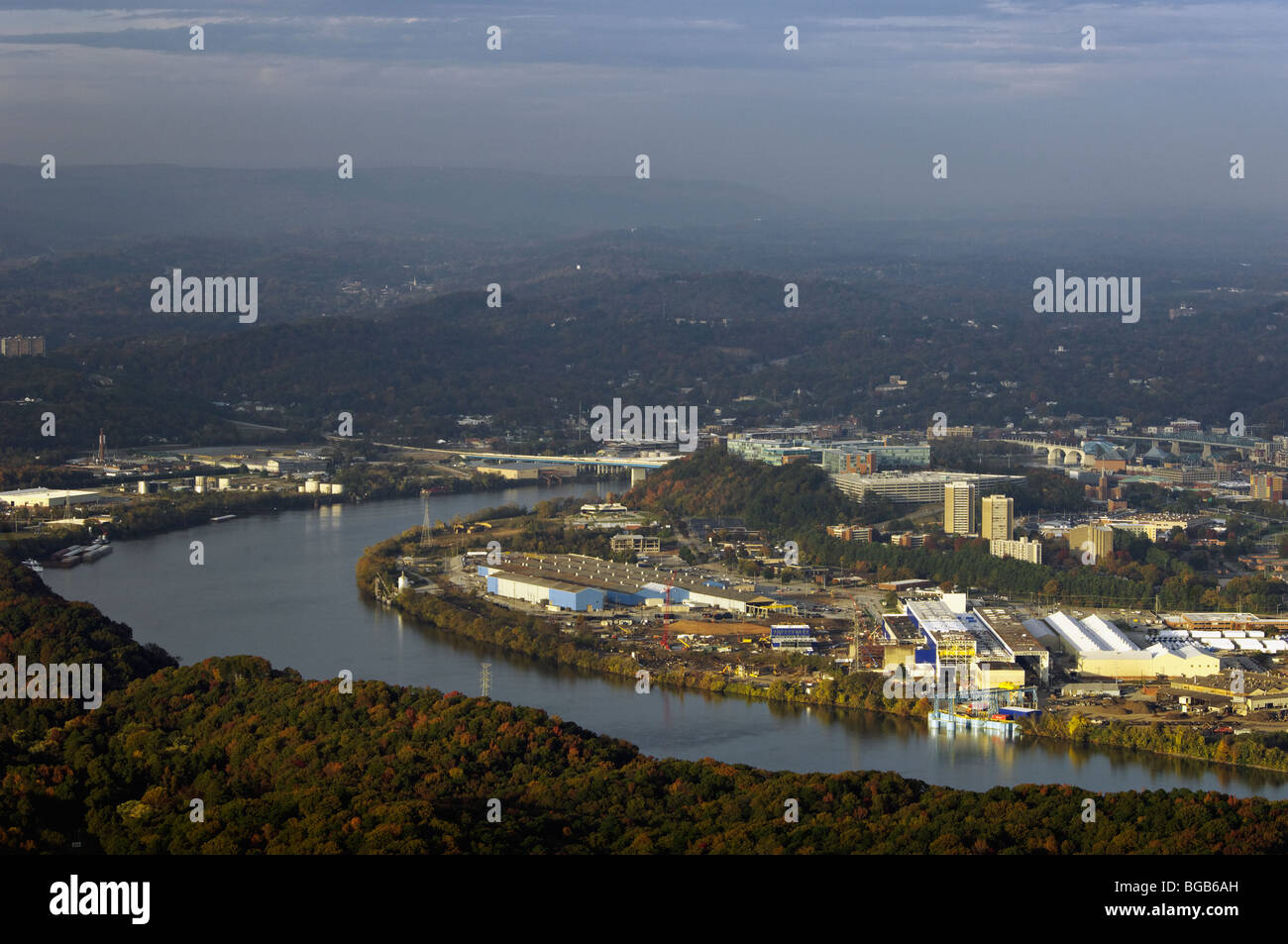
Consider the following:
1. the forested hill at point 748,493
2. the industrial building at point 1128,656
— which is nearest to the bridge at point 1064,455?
the forested hill at point 748,493

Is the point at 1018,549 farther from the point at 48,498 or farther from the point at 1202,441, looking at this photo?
the point at 48,498

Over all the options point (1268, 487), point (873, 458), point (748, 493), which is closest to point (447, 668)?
point (748, 493)

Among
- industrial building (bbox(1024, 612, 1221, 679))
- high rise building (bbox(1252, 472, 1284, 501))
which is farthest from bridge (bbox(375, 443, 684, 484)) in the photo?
industrial building (bbox(1024, 612, 1221, 679))

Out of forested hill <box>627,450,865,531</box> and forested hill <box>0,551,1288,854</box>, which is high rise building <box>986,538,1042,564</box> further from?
forested hill <box>0,551,1288,854</box>

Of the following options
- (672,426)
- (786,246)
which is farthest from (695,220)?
(672,426)

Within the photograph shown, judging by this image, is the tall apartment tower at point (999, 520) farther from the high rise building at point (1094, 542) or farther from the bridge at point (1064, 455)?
the bridge at point (1064, 455)
